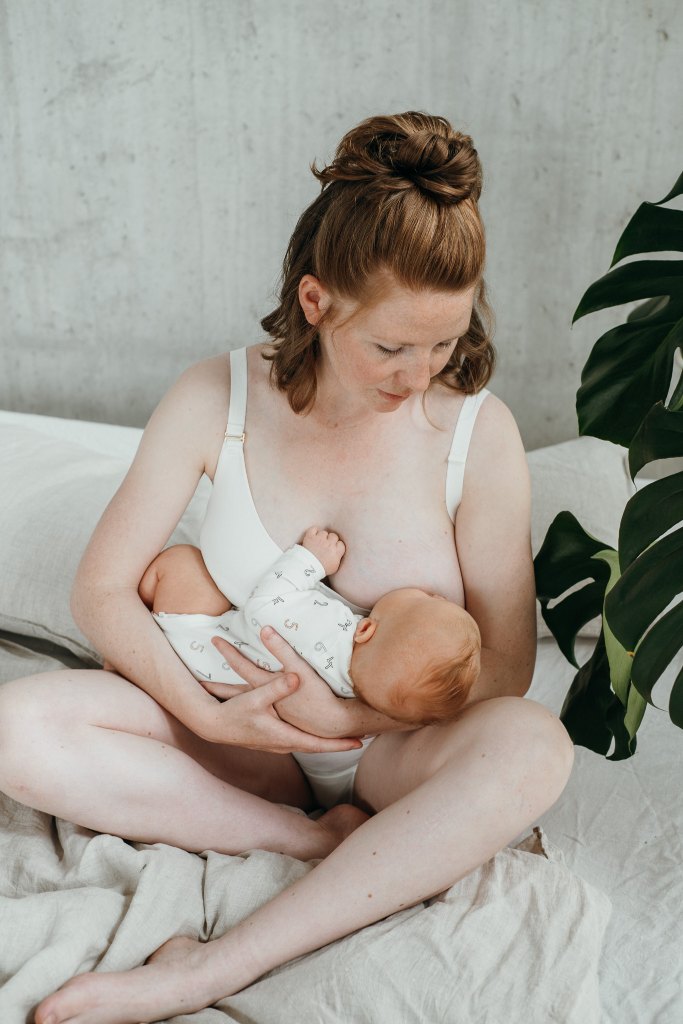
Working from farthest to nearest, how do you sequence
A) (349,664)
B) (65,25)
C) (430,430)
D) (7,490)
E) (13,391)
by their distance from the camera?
(13,391) < (65,25) < (7,490) < (430,430) < (349,664)

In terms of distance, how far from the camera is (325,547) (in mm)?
1349

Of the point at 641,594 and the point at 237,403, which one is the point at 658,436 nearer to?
the point at 641,594

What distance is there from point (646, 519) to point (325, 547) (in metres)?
0.43

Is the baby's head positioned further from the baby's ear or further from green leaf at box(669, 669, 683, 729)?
green leaf at box(669, 669, 683, 729)

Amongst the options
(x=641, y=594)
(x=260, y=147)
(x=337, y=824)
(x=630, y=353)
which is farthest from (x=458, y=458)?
(x=260, y=147)

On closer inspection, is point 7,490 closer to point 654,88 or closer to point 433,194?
point 433,194

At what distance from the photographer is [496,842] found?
1188 millimetres

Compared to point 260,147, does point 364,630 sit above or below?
below

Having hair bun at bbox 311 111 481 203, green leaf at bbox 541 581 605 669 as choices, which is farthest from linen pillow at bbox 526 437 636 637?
hair bun at bbox 311 111 481 203

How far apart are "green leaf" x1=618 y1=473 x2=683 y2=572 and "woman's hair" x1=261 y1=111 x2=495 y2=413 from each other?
0.33 m

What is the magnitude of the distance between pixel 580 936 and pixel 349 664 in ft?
1.31

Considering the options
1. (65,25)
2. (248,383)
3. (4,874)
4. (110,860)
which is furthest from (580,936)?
(65,25)

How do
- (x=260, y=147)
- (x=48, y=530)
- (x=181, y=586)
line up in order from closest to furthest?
→ (x=181, y=586)
(x=48, y=530)
(x=260, y=147)

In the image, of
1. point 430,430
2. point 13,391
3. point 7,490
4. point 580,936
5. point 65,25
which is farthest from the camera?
point 13,391
